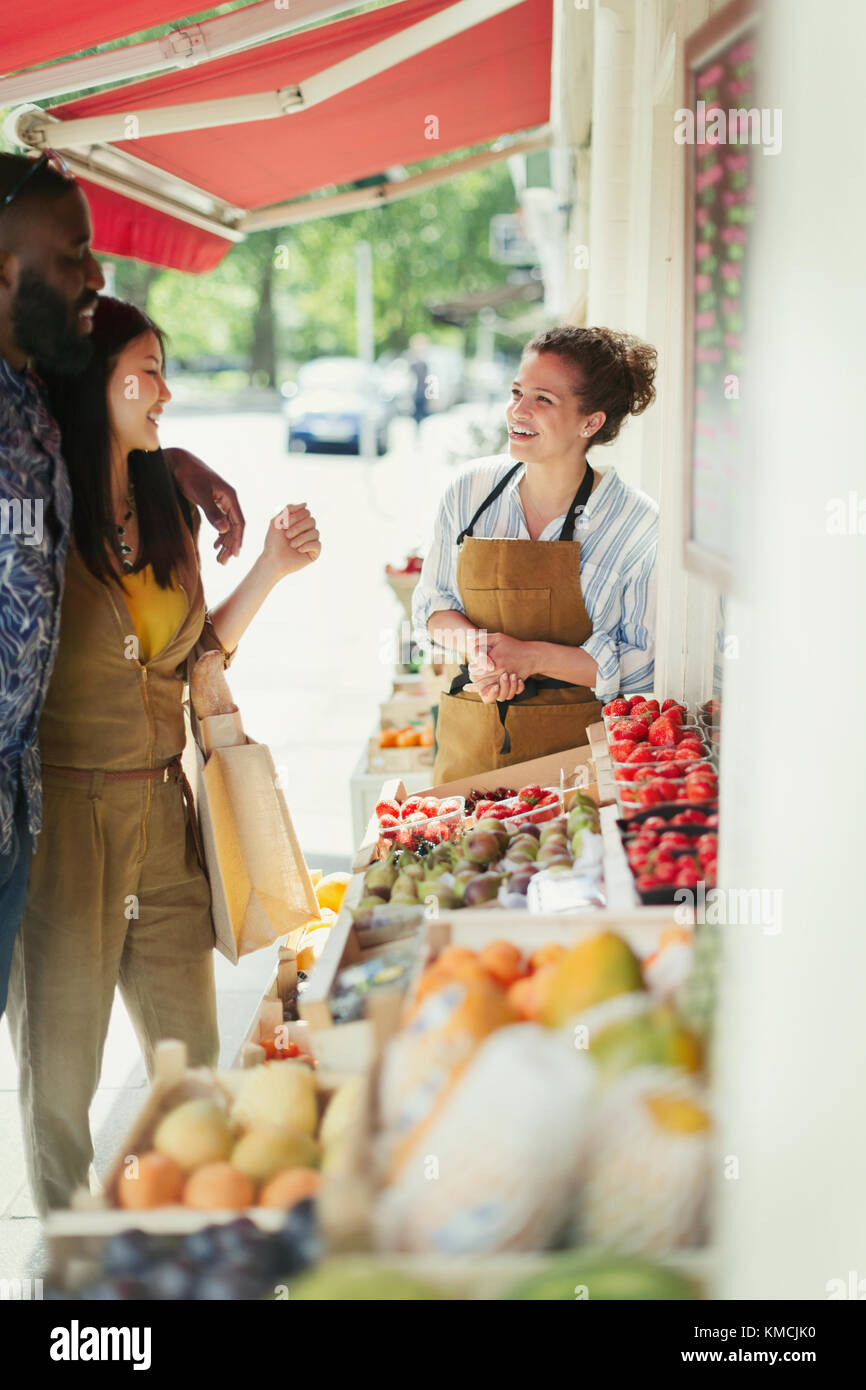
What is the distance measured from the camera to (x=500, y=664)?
125 inches

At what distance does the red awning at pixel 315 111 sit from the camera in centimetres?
420

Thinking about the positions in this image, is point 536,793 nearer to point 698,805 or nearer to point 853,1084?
point 698,805

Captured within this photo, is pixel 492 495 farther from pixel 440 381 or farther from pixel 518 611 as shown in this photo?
pixel 440 381

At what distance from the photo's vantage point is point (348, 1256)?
1.37 m

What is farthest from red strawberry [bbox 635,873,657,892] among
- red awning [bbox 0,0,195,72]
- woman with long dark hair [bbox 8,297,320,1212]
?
red awning [bbox 0,0,195,72]

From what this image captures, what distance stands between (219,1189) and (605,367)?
234 centimetres

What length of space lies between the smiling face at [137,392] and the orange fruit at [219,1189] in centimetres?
148

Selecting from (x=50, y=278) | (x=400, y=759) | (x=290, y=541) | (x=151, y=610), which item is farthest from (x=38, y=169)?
(x=400, y=759)

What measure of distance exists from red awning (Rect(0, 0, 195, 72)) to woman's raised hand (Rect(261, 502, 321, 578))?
1428 millimetres

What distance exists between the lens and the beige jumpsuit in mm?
2396

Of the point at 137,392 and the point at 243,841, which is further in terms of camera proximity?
the point at 243,841

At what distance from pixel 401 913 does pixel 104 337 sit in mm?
1254

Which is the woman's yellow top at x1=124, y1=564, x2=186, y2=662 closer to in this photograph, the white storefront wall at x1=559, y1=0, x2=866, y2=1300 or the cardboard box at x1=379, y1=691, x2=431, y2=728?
the white storefront wall at x1=559, y1=0, x2=866, y2=1300

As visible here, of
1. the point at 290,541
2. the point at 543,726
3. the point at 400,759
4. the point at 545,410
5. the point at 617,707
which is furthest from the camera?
the point at 400,759
